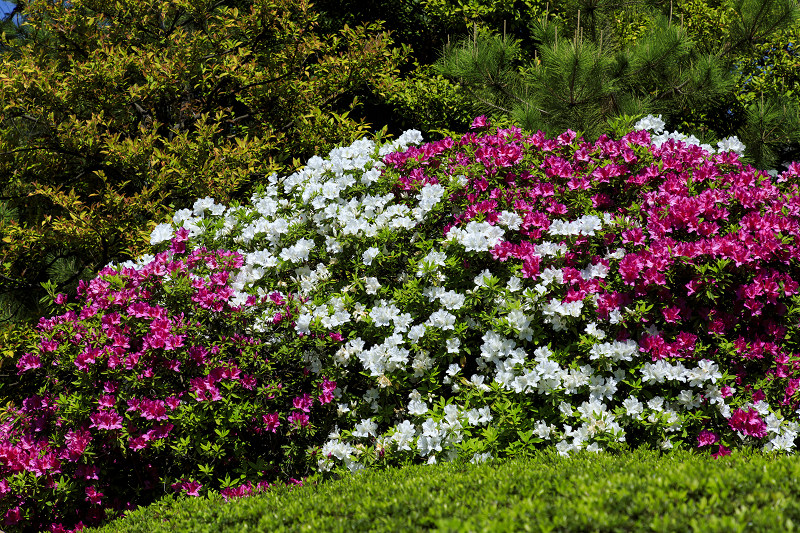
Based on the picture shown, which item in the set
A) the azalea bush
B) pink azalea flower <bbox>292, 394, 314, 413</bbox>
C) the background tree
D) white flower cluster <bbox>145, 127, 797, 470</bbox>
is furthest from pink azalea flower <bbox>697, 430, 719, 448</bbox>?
the background tree

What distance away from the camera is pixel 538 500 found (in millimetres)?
2389

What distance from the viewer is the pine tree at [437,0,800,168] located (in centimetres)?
621

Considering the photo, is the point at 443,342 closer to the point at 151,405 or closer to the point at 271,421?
the point at 271,421

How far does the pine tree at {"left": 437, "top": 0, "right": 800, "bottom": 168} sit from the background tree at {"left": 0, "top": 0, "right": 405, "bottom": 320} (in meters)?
1.30

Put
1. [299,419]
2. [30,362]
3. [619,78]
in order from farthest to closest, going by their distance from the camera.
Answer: [619,78] < [30,362] < [299,419]

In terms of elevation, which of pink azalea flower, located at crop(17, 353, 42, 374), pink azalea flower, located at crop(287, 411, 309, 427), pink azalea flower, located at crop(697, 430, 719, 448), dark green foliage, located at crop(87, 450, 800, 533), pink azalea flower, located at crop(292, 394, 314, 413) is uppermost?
pink azalea flower, located at crop(17, 353, 42, 374)

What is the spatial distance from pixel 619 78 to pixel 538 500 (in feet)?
17.9

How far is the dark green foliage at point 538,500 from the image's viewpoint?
2.16 meters

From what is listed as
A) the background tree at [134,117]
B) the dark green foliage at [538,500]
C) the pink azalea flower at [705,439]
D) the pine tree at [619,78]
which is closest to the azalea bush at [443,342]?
the pink azalea flower at [705,439]

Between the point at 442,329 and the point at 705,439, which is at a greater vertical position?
the point at 442,329

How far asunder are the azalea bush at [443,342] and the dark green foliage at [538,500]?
449 mm

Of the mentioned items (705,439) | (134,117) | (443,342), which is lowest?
(705,439)

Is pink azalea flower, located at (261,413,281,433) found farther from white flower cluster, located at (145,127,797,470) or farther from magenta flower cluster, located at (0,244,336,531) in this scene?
white flower cluster, located at (145,127,797,470)

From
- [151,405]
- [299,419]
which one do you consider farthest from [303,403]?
[151,405]
